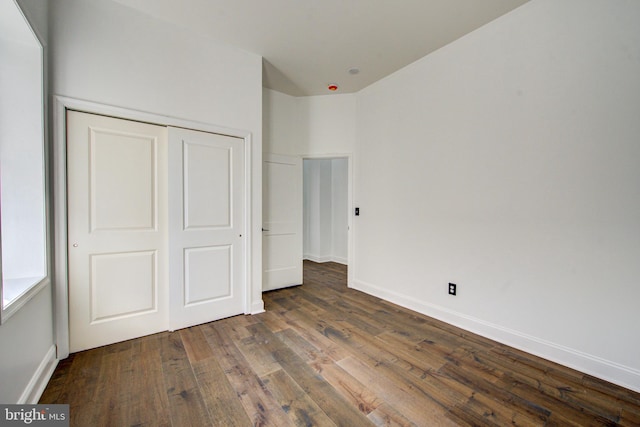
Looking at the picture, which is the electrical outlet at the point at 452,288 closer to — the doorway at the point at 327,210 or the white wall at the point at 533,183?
the white wall at the point at 533,183

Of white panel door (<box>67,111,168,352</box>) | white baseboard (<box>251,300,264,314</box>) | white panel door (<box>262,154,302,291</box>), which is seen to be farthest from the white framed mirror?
white panel door (<box>262,154,302,291</box>)

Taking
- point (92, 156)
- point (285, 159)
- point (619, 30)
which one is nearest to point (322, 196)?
point (285, 159)

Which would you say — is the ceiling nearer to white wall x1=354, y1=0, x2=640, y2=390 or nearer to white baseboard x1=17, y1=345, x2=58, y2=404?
white wall x1=354, y1=0, x2=640, y2=390

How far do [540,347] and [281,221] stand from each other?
3178 mm

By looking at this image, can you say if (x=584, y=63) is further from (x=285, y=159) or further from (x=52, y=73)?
(x=52, y=73)

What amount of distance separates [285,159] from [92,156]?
7.43ft

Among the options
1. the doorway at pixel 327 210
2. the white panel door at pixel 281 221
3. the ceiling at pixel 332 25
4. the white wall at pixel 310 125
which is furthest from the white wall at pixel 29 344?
the doorway at pixel 327 210

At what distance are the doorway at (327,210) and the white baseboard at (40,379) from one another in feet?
15.0

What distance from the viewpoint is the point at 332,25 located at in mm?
2508

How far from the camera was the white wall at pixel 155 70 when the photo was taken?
211cm

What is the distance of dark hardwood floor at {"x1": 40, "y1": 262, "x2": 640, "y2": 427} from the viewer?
1.56 m

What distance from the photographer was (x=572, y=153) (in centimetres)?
204

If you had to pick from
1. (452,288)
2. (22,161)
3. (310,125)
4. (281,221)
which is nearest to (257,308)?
(281,221)

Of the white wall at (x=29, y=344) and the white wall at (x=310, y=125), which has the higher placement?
the white wall at (x=310, y=125)
